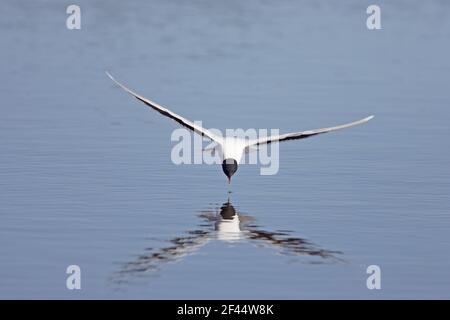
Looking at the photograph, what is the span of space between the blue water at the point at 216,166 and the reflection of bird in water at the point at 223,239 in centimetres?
4

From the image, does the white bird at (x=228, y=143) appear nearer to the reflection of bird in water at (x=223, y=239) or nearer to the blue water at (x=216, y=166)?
the blue water at (x=216, y=166)

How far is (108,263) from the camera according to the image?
1603 centimetres

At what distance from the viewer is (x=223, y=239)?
57.2 ft

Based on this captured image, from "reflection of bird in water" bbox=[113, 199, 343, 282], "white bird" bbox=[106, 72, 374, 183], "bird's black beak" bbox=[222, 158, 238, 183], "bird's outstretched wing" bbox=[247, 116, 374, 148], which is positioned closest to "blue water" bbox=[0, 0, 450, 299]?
"reflection of bird in water" bbox=[113, 199, 343, 282]

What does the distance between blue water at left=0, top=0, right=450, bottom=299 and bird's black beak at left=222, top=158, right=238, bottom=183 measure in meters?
0.31

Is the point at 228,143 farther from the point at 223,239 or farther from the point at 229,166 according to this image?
the point at 223,239

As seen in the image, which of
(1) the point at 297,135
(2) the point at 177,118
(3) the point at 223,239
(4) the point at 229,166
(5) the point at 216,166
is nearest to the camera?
(3) the point at 223,239

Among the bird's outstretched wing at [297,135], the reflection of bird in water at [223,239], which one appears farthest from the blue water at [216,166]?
the bird's outstretched wing at [297,135]

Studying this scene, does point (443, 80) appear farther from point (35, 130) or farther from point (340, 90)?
point (35, 130)

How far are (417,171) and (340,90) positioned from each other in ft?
24.3

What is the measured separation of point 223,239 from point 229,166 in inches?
103

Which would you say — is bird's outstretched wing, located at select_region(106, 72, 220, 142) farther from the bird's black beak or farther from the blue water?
→ the blue water

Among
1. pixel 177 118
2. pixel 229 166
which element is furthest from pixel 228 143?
pixel 177 118

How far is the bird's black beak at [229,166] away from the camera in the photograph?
1989 cm
